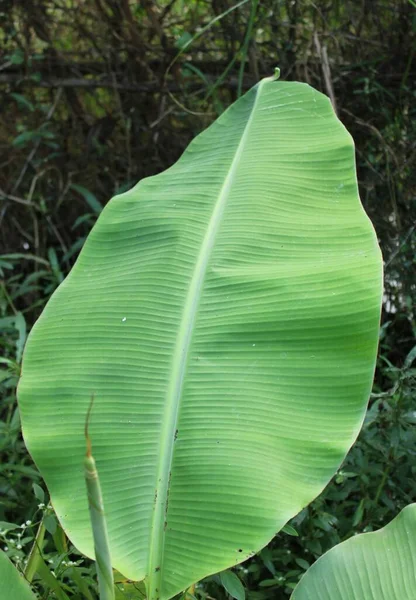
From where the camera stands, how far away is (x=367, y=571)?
2.32 feet

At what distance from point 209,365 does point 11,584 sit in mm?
311

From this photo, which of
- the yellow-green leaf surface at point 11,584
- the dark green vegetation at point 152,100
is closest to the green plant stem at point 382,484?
the dark green vegetation at point 152,100

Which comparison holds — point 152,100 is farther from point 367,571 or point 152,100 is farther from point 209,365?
point 367,571

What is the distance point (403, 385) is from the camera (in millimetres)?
1111

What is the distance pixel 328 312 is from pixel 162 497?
0.94 ft

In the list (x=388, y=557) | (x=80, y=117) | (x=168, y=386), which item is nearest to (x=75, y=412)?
(x=168, y=386)

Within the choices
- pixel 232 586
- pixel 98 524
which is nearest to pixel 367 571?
pixel 232 586

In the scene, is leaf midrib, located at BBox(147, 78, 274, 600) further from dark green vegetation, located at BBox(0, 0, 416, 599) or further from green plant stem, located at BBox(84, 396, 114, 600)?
dark green vegetation, located at BBox(0, 0, 416, 599)

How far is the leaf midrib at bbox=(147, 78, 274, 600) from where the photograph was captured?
2.27 feet

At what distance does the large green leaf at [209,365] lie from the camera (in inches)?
27.5

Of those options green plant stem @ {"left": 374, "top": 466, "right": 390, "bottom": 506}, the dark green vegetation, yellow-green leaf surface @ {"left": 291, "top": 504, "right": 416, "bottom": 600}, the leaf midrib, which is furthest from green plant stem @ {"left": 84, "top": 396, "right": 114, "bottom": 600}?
the dark green vegetation

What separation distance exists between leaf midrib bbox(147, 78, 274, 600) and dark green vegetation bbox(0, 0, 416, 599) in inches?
27.3

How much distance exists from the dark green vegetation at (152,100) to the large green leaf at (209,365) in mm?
A: 659

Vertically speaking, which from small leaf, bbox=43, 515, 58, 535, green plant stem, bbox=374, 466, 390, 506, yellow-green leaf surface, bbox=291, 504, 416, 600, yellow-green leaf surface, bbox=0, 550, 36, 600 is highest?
yellow-green leaf surface, bbox=0, 550, 36, 600
